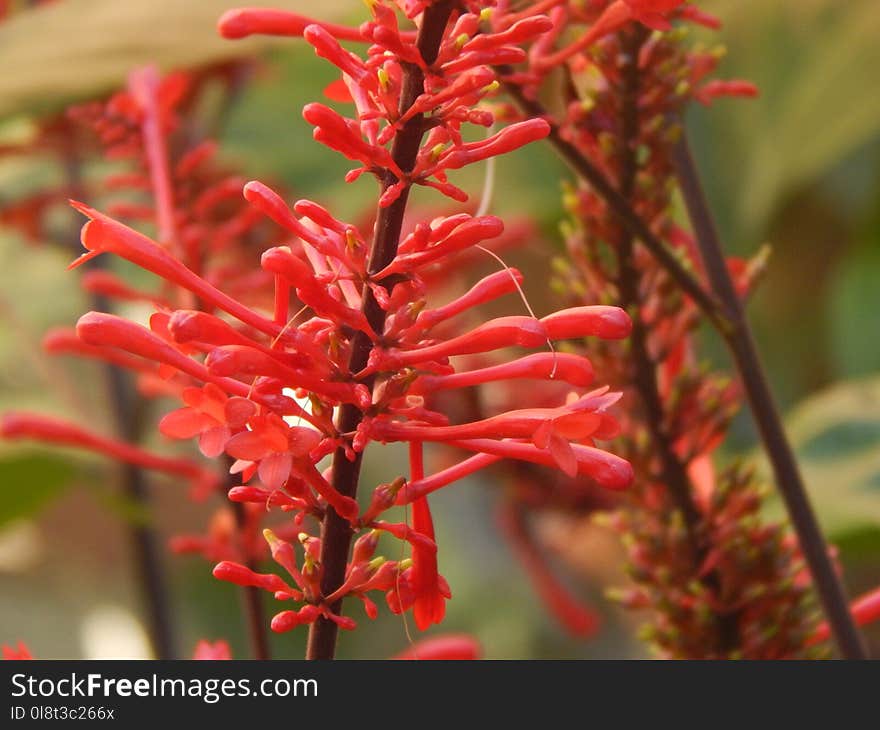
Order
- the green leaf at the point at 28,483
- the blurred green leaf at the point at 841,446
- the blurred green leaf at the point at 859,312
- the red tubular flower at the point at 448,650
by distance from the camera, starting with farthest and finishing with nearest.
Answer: the blurred green leaf at the point at 859,312 → the green leaf at the point at 28,483 → the blurred green leaf at the point at 841,446 → the red tubular flower at the point at 448,650

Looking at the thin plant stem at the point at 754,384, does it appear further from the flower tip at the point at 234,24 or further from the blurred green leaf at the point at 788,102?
the blurred green leaf at the point at 788,102

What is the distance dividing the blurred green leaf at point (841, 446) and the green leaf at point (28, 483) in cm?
48

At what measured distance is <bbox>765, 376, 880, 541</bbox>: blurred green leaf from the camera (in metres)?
0.61

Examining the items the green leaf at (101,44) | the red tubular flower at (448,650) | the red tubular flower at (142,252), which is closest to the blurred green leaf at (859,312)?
the green leaf at (101,44)

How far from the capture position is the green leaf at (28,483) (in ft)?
2.50

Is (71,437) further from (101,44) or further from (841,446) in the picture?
(841,446)

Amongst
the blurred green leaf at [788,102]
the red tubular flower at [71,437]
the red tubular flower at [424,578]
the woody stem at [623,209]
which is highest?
the blurred green leaf at [788,102]

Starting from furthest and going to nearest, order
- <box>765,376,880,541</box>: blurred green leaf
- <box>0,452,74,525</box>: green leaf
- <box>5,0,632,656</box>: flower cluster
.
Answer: <box>0,452,74,525</box>: green leaf → <box>765,376,880,541</box>: blurred green leaf → <box>5,0,632,656</box>: flower cluster

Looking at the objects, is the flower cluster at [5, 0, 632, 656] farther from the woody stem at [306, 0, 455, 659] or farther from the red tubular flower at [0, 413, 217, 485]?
the red tubular flower at [0, 413, 217, 485]

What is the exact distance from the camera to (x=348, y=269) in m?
0.28

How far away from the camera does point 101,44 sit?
599 mm

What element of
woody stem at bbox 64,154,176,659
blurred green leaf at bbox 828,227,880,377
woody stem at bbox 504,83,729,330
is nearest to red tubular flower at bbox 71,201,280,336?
woody stem at bbox 504,83,729,330

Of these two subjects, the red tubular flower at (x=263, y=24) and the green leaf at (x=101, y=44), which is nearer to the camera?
the red tubular flower at (x=263, y=24)

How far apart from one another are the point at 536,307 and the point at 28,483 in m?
0.44
